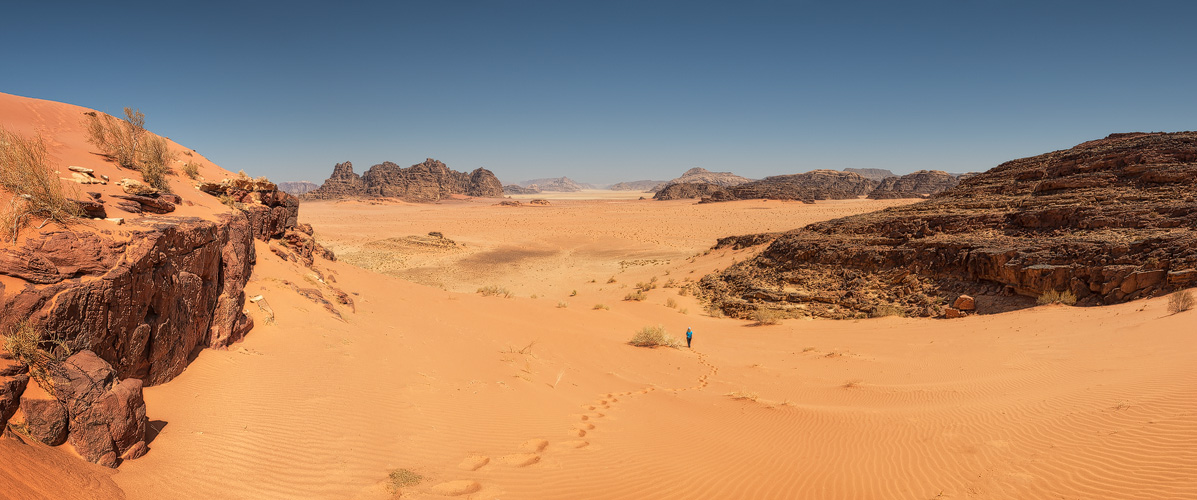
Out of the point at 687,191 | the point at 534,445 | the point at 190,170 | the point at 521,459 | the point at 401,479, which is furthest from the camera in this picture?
the point at 687,191

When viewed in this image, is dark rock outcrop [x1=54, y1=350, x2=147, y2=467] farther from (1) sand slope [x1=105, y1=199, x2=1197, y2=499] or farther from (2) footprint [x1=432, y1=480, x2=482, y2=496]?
(2) footprint [x1=432, y1=480, x2=482, y2=496]

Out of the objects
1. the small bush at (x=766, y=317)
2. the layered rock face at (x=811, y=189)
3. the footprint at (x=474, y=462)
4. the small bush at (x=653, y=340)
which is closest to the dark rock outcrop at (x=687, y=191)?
the layered rock face at (x=811, y=189)

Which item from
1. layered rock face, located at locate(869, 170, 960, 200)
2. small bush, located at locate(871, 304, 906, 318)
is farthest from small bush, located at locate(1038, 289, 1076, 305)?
layered rock face, located at locate(869, 170, 960, 200)

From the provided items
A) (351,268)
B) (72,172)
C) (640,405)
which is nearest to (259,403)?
(72,172)

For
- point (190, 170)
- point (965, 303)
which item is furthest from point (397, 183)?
point (965, 303)

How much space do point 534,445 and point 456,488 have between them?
4.32 feet

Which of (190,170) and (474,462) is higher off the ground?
(190,170)

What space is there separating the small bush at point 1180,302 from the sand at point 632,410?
0.40 meters

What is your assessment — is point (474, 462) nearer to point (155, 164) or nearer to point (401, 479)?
point (401, 479)

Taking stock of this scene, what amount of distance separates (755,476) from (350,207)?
9371cm

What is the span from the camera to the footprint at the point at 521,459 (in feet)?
16.3

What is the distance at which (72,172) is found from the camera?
6.14m

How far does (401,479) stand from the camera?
4191 millimetres

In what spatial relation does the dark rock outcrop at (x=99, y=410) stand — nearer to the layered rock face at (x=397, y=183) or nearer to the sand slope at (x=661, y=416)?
the sand slope at (x=661, y=416)
